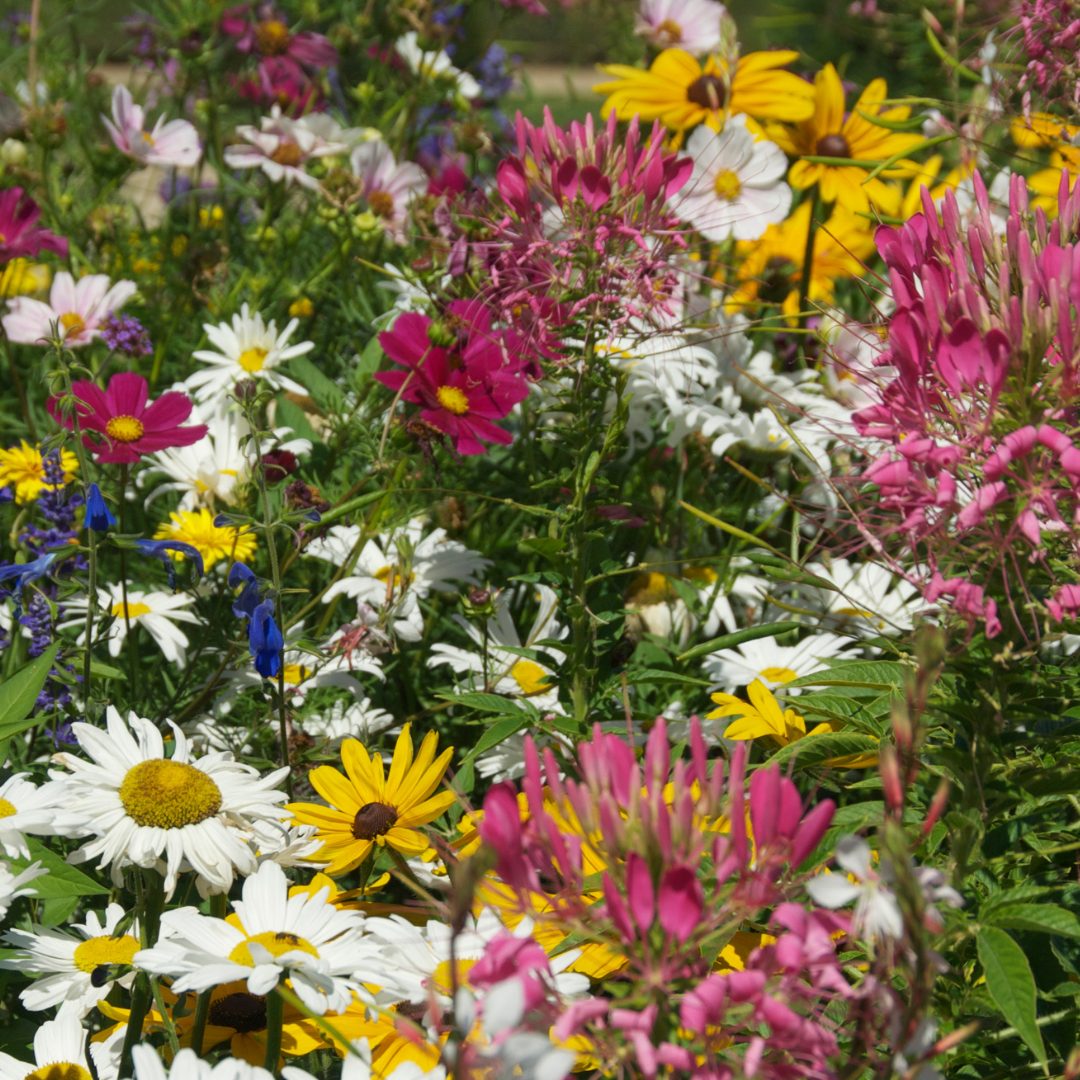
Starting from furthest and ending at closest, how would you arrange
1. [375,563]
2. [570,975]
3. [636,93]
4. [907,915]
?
[636,93]
[375,563]
[570,975]
[907,915]

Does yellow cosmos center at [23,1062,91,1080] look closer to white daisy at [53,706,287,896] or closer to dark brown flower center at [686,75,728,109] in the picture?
white daisy at [53,706,287,896]

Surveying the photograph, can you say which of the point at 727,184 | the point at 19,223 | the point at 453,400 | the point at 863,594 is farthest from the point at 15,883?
the point at 727,184

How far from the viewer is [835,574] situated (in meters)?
1.28

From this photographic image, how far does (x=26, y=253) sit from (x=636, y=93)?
2.74ft

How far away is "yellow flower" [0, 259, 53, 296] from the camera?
5.47 feet

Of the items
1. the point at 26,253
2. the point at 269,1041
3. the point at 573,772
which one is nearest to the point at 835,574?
the point at 573,772

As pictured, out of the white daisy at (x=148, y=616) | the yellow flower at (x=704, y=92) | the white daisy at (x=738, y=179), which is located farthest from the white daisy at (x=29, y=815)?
the yellow flower at (x=704, y=92)

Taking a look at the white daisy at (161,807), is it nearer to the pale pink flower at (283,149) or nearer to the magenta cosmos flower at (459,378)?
the magenta cosmos flower at (459,378)

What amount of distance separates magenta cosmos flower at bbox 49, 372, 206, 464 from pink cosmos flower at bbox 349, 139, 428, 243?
77cm

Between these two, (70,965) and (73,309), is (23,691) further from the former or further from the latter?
(73,309)

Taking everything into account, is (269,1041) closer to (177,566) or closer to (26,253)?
(177,566)

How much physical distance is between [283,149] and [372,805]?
4.14ft

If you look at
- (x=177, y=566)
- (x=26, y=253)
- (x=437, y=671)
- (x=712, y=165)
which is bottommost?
(x=437, y=671)

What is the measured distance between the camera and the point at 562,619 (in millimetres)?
1186
